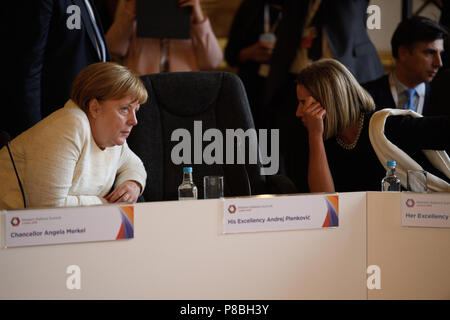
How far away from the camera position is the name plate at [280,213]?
138 cm

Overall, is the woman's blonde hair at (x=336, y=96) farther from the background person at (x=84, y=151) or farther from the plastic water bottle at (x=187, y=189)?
the background person at (x=84, y=151)

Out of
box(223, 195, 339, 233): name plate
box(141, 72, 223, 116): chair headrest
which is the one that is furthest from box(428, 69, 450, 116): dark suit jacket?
box(223, 195, 339, 233): name plate

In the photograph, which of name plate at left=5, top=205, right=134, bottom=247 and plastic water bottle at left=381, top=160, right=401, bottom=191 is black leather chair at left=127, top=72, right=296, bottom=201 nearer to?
plastic water bottle at left=381, top=160, right=401, bottom=191

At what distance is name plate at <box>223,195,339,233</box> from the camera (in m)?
1.38

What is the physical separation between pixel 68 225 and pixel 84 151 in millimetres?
404

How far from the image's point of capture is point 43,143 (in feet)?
4.98

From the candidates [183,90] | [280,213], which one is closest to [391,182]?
[280,213]

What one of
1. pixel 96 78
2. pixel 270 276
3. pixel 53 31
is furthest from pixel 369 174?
pixel 53 31

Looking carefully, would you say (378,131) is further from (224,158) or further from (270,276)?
(270,276)

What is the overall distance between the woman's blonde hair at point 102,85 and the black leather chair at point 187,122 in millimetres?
341

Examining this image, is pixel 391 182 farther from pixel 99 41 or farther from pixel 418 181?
pixel 99 41

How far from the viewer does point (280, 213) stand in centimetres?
141

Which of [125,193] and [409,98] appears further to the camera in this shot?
[409,98]
